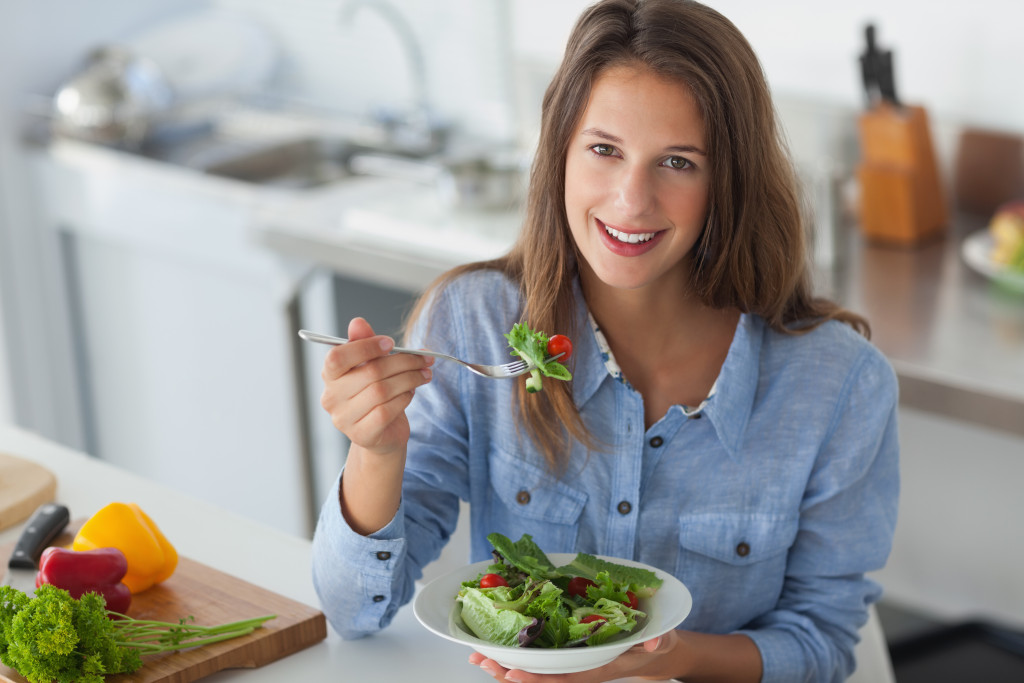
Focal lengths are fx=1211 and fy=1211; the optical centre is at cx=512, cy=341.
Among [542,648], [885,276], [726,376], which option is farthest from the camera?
[885,276]

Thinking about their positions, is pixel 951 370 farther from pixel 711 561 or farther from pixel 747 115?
pixel 747 115

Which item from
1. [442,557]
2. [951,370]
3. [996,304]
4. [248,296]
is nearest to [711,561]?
[442,557]

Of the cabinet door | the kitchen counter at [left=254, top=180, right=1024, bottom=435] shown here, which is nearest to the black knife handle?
the kitchen counter at [left=254, top=180, right=1024, bottom=435]

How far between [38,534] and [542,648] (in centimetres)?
61

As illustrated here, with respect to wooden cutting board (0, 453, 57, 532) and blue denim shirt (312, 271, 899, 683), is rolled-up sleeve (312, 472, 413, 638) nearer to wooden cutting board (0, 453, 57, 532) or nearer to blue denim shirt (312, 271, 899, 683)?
blue denim shirt (312, 271, 899, 683)

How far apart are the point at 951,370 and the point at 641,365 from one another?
0.65m

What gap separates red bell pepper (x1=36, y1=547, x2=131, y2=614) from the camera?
1116 mm

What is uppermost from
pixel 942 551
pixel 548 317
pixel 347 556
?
pixel 548 317

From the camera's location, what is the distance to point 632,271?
1.17m

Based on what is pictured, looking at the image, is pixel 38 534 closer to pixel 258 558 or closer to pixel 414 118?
pixel 258 558

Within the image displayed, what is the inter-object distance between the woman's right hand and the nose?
0.80 feet

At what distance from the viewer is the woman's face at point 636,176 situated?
1.14m

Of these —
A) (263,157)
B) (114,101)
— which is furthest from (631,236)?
(114,101)

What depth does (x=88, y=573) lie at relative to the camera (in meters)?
1.12
